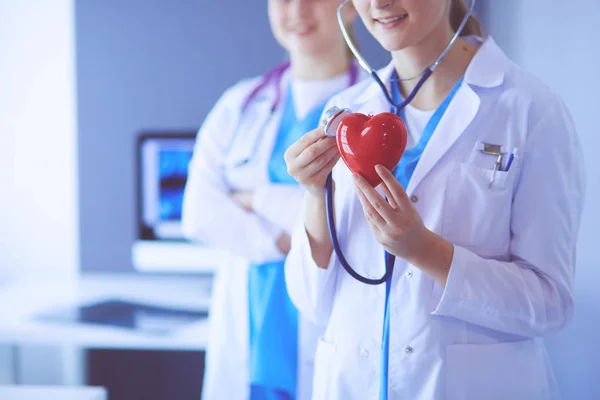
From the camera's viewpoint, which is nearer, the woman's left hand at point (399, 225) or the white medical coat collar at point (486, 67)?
the woman's left hand at point (399, 225)

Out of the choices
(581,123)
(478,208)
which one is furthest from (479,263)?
(581,123)

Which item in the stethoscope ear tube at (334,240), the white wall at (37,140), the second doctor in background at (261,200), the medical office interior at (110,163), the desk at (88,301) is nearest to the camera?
the stethoscope ear tube at (334,240)

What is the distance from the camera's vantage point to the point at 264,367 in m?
1.40

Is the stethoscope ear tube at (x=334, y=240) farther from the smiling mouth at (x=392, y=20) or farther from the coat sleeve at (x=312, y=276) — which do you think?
the smiling mouth at (x=392, y=20)

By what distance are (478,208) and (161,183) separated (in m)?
1.69

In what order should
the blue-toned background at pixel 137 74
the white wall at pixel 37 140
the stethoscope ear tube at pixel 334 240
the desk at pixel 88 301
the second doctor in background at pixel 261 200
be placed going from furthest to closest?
the white wall at pixel 37 140 < the blue-toned background at pixel 137 74 < the desk at pixel 88 301 < the second doctor in background at pixel 261 200 < the stethoscope ear tube at pixel 334 240

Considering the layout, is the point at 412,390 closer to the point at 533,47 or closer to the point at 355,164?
the point at 355,164

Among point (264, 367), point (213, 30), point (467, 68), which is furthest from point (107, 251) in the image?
point (467, 68)

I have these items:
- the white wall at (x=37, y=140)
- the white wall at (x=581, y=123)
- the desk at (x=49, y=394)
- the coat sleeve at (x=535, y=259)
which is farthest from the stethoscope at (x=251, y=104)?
the white wall at (x=37, y=140)

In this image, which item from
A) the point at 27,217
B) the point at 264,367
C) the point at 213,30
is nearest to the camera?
the point at 264,367

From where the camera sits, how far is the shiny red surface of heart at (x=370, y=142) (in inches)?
30.8

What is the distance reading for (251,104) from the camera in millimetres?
1554

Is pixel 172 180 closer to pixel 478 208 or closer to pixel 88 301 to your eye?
pixel 88 301

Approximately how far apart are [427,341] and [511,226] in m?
0.20
